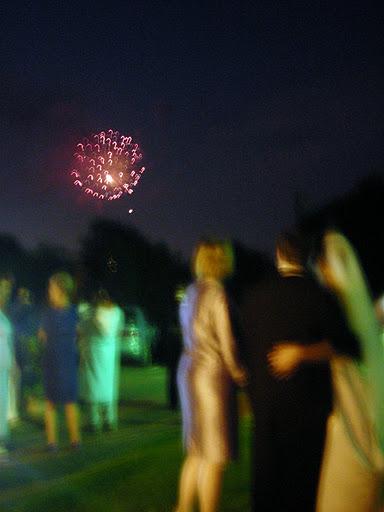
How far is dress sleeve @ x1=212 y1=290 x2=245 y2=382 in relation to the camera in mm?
5578

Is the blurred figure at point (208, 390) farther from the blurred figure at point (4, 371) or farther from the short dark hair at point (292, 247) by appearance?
the blurred figure at point (4, 371)

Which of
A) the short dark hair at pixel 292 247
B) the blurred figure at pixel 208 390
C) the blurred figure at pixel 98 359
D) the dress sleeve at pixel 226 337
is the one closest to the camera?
the short dark hair at pixel 292 247

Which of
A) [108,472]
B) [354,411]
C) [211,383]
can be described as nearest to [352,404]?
[354,411]

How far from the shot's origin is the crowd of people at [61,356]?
8.98m

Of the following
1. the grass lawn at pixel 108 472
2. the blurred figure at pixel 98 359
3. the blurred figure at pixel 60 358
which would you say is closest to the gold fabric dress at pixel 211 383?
the grass lawn at pixel 108 472

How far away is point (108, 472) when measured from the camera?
8078mm

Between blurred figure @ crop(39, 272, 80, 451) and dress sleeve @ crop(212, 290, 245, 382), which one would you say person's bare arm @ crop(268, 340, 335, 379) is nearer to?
dress sleeve @ crop(212, 290, 245, 382)

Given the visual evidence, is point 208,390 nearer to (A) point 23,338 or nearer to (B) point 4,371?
(B) point 4,371

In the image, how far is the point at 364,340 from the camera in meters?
4.68

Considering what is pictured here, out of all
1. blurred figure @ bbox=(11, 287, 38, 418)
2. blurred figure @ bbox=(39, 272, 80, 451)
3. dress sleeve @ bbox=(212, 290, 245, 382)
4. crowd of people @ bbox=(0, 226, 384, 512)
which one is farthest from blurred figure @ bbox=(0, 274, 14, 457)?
crowd of people @ bbox=(0, 226, 384, 512)

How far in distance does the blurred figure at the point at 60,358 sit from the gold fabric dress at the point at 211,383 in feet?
11.3

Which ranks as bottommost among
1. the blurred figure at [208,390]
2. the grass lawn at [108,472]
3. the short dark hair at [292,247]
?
the grass lawn at [108,472]

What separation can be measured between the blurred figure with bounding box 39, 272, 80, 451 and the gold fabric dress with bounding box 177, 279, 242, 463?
345 centimetres

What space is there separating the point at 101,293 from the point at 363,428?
6379mm
